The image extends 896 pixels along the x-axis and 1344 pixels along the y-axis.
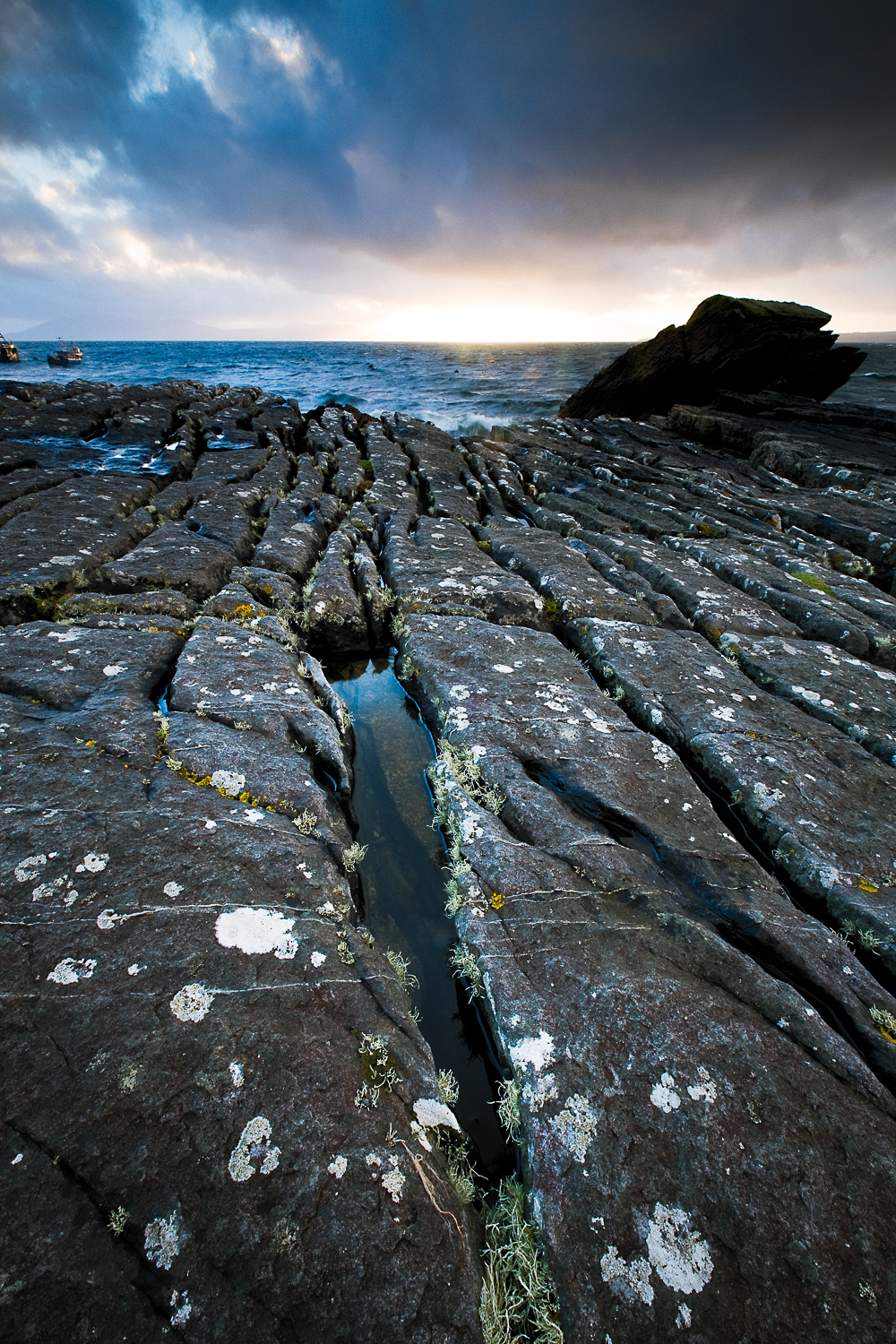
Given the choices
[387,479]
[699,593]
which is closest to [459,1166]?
[699,593]

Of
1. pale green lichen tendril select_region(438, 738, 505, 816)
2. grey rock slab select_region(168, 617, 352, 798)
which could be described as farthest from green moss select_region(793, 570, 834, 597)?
grey rock slab select_region(168, 617, 352, 798)

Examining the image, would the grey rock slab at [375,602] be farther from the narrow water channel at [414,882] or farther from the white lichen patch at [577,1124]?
the white lichen patch at [577,1124]

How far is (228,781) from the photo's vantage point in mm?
5660

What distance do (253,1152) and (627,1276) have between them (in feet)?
7.71

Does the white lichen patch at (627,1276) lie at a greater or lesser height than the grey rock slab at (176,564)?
lesser

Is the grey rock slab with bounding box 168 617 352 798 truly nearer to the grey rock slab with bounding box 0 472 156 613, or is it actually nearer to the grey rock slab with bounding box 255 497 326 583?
the grey rock slab with bounding box 255 497 326 583

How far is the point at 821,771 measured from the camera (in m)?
6.95

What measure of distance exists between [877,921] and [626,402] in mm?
44954

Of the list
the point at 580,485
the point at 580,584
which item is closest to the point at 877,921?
the point at 580,584

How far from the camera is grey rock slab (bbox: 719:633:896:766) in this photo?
7.88 m

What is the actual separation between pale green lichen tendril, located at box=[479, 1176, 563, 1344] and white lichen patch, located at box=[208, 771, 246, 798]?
4.08 meters

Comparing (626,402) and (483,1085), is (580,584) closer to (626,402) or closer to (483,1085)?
(483,1085)

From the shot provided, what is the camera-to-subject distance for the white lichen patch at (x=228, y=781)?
5.57 m

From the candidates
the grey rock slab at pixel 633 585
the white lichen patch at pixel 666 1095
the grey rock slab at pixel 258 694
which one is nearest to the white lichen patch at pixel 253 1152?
the white lichen patch at pixel 666 1095
